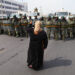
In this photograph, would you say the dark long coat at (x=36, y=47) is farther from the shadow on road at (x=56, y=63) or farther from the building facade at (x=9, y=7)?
the building facade at (x=9, y=7)

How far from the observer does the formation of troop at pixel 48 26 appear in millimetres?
10242

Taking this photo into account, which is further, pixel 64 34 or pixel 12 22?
pixel 12 22

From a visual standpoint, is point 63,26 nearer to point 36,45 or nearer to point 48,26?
point 48,26

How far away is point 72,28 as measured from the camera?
36.2 ft

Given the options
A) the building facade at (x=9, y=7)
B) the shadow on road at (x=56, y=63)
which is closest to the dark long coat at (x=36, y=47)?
the shadow on road at (x=56, y=63)

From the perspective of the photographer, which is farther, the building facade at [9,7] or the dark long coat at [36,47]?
the building facade at [9,7]

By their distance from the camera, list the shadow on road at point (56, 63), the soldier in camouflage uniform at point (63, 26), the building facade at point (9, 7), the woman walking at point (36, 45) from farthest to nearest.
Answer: the building facade at point (9, 7) → the soldier in camouflage uniform at point (63, 26) → the shadow on road at point (56, 63) → the woman walking at point (36, 45)

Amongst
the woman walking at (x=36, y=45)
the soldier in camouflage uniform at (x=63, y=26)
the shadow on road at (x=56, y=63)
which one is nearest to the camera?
the woman walking at (x=36, y=45)

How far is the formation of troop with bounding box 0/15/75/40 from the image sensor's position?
33.6 ft

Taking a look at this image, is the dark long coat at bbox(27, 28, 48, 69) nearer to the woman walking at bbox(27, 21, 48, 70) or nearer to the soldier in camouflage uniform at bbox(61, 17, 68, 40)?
the woman walking at bbox(27, 21, 48, 70)

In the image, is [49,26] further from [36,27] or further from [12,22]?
[36,27]

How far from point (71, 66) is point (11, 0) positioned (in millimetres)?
109270

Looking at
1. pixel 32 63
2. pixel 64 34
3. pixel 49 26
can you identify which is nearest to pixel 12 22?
pixel 49 26

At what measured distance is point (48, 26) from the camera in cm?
1031
